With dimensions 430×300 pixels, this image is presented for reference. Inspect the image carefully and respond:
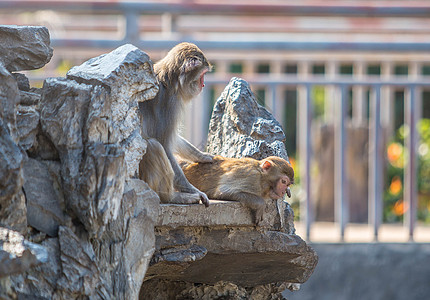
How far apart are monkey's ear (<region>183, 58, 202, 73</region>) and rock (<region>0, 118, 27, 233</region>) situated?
5.00 feet

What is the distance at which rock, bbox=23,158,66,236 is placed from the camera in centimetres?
314

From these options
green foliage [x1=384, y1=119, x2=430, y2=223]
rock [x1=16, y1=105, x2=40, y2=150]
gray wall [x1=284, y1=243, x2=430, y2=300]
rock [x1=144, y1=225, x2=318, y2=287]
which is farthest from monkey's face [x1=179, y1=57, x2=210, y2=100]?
green foliage [x1=384, y1=119, x2=430, y2=223]

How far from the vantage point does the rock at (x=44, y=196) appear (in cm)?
314

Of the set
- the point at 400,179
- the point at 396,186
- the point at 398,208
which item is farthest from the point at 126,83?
the point at 400,179

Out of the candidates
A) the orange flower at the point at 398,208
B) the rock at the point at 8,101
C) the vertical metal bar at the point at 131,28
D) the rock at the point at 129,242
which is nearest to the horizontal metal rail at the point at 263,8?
the vertical metal bar at the point at 131,28

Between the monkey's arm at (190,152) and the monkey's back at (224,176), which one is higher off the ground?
the monkey's arm at (190,152)

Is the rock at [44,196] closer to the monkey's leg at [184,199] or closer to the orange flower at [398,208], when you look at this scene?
the monkey's leg at [184,199]

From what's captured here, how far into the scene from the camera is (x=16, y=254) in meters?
2.57

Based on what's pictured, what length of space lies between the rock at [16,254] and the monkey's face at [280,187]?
186 cm

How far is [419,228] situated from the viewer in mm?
8422

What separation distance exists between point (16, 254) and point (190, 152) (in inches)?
84.0

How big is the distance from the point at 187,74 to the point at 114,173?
128 centimetres

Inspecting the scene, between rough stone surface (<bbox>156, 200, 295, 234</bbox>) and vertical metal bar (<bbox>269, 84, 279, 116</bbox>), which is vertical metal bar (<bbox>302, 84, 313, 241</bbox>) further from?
rough stone surface (<bbox>156, 200, 295, 234</bbox>)

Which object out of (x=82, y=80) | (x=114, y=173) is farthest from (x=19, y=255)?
(x=82, y=80)
